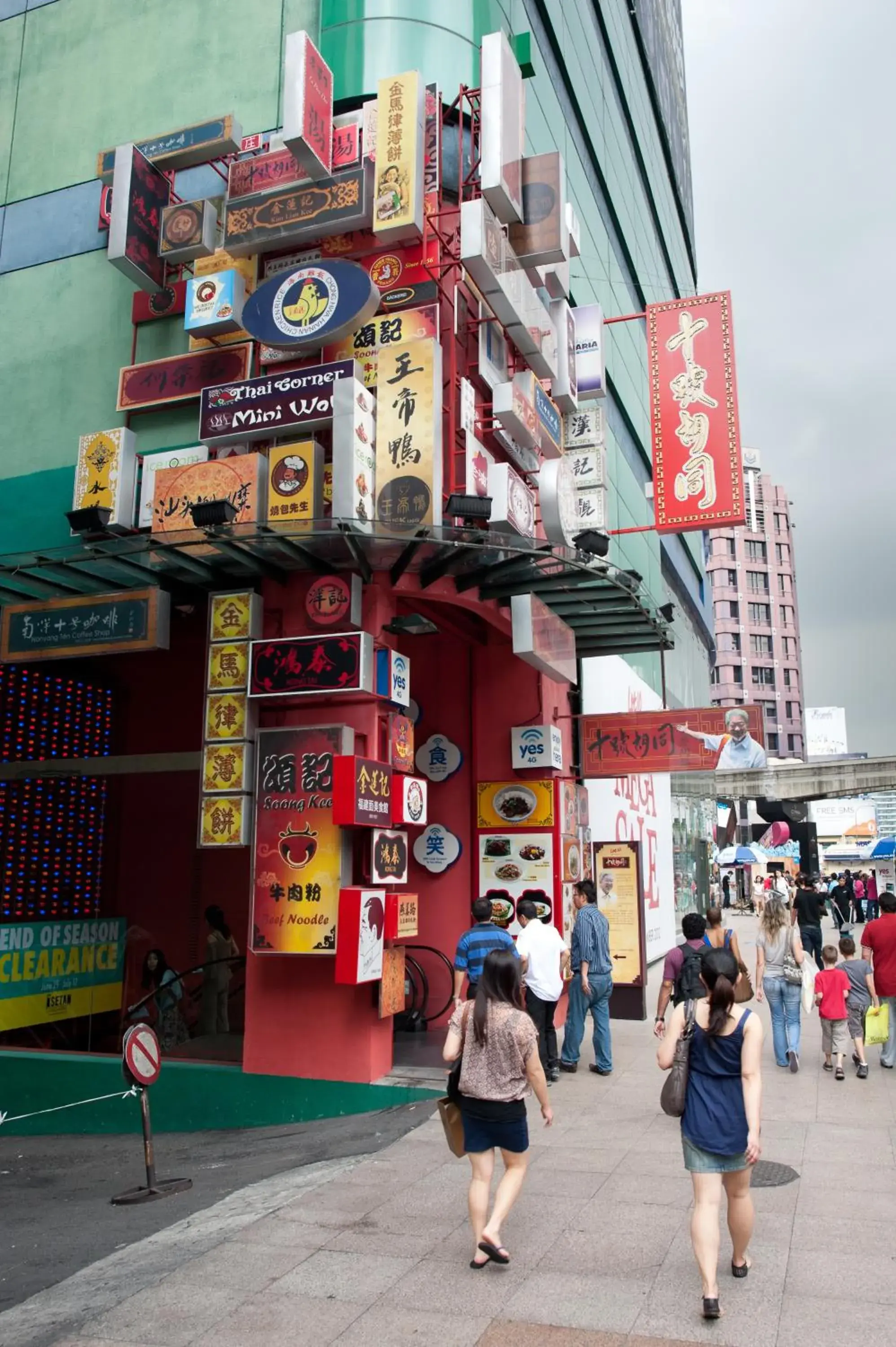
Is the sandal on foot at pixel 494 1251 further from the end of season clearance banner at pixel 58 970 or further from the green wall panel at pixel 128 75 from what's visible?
the green wall panel at pixel 128 75

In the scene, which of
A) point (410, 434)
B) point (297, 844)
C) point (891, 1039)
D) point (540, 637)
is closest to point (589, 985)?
point (891, 1039)

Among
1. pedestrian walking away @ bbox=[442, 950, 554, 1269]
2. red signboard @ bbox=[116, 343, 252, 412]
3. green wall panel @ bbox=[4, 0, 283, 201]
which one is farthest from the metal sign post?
green wall panel @ bbox=[4, 0, 283, 201]

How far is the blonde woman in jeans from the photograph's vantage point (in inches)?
387

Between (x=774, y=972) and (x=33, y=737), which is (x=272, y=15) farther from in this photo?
(x=774, y=972)

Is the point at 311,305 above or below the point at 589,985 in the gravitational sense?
above

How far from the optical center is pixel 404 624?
10492mm

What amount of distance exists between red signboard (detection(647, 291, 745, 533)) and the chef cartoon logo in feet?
13.9

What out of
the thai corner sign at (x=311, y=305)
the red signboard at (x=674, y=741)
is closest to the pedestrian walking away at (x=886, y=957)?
the red signboard at (x=674, y=741)

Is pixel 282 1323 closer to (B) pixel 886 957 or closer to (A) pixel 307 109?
(B) pixel 886 957

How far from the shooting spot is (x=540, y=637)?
35.6 feet

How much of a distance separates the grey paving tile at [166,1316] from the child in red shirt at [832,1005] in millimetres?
6710

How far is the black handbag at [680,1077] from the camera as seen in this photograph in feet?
15.6

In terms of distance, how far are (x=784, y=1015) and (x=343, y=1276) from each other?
632cm

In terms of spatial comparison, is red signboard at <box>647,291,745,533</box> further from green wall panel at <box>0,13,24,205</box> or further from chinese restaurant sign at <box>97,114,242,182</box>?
green wall panel at <box>0,13,24,205</box>
